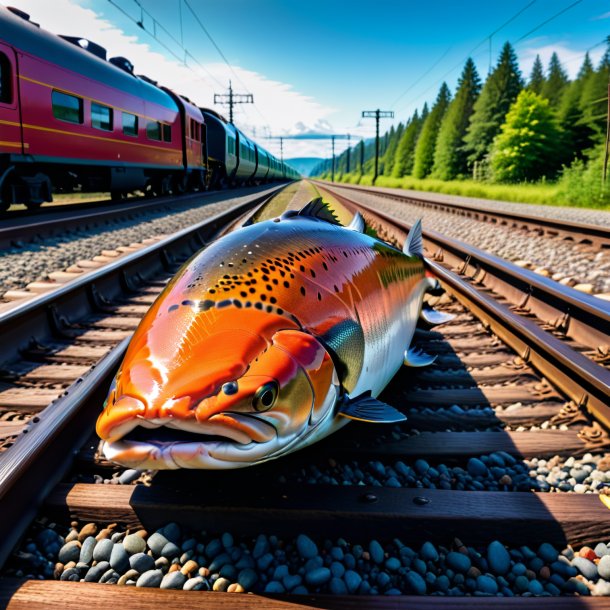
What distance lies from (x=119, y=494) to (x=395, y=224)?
881cm

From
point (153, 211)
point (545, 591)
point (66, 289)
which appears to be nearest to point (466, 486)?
point (545, 591)

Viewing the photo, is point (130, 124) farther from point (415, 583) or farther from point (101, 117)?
point (415, 583)

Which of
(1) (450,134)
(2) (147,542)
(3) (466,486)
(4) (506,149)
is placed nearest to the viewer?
(2) (147,542)

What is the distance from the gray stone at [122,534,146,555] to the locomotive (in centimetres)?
945

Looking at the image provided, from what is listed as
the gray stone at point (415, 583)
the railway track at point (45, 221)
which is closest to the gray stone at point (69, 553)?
the gray stone at point (415, 583)

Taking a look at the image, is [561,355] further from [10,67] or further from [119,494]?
[10,67]

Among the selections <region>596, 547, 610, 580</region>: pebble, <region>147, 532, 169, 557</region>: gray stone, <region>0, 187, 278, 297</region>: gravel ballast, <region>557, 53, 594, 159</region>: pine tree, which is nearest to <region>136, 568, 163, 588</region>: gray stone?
<region>147, 532, 169, 557</region>: gray stone

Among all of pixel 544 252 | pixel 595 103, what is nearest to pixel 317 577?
pixel 544 252

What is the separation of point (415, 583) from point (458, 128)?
65396 millimetres

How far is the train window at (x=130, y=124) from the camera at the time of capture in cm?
1327

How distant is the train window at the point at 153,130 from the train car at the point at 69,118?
12mm

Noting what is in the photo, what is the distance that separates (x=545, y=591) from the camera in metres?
1.47

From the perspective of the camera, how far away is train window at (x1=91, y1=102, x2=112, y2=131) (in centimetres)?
1159

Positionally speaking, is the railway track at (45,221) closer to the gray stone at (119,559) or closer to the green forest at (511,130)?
the gray stone at (119,559)
